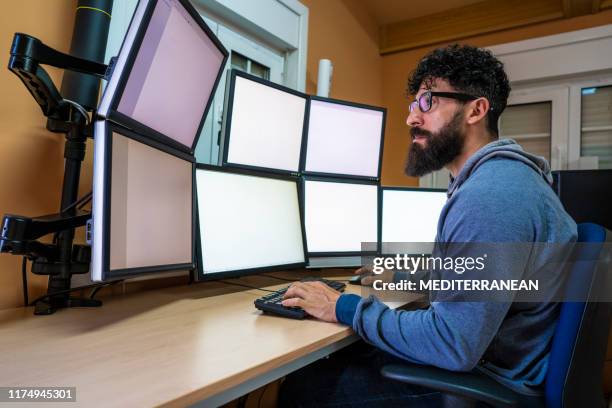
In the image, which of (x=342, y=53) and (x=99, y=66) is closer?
(x=99, y=66)

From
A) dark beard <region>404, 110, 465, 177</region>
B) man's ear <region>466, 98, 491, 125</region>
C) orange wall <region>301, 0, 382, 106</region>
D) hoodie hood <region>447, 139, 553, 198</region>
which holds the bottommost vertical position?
hoodie hood <region>447, 139, 553, 198</region>

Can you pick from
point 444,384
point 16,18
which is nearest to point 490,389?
point 444,384

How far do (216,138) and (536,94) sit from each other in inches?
94.7

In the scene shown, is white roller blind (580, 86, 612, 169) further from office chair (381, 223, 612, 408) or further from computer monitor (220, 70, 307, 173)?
office chair (381, 223, 612, 408)

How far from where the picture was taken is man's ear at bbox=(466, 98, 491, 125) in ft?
3.64

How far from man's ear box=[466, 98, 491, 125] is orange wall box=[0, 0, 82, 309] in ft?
3.72

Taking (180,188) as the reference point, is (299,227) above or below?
below

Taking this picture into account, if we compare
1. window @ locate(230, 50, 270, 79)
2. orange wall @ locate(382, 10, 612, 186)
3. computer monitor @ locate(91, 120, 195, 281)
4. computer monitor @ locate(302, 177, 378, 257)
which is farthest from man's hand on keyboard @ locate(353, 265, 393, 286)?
orange wall @ locate(382, 10, 612, 186)

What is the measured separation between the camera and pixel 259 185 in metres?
1.31

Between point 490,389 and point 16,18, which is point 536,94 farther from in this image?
point 16,18

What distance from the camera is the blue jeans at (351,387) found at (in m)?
0.93

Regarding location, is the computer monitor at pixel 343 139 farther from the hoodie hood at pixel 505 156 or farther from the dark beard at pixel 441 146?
the hoodie hood at pixel 505 156

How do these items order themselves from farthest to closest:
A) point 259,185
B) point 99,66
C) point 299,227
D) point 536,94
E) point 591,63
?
point 536,94
point 591,63
point 299,227
point 259,185
point 99,66

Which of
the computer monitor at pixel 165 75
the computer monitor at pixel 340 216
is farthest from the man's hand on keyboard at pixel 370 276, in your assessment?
the computer monitor at pixel 165 75
